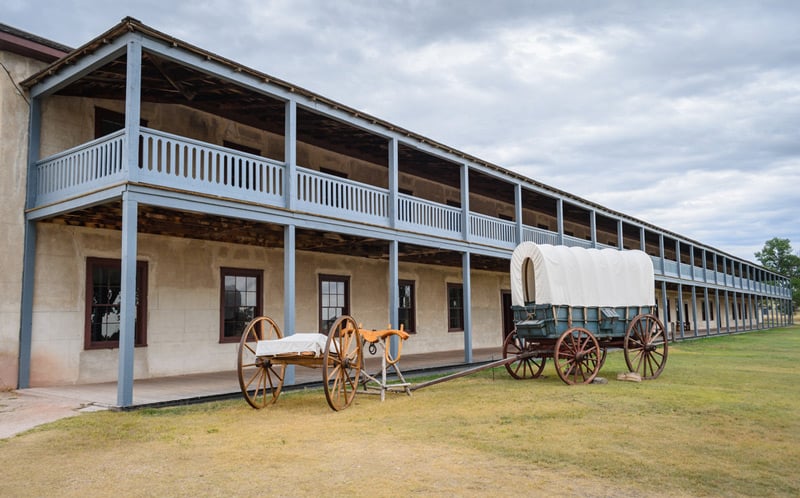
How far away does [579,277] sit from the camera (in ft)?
39.2

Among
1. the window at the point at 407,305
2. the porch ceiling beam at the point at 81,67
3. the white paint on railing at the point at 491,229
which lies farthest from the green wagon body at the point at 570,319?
the porch ceiling beam at the point at 81,67

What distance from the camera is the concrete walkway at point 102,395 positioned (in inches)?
324

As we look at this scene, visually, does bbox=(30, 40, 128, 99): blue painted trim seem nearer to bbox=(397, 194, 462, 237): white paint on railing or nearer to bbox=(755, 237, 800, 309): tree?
bbox=(397, 194, 462, 237): white paint on railing

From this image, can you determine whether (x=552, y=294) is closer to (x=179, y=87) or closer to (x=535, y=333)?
(x=535, y=333)

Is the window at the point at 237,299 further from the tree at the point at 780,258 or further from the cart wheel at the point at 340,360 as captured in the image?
the tree at the point at 780,258

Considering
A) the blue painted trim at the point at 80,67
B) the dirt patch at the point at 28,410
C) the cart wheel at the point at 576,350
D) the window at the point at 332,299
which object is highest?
the blue painted trim at the point at 80,67

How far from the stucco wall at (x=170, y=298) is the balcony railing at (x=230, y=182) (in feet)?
4.38

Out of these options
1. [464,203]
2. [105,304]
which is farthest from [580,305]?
[105,304]

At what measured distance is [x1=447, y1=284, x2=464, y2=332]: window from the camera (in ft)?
68.7

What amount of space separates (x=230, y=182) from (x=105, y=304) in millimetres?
3843

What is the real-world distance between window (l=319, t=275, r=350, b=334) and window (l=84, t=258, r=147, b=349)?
4882 millimetres

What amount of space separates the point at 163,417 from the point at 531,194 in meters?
15.6

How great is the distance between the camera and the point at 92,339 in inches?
452

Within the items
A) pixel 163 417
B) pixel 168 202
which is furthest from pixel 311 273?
pixel 163 417
